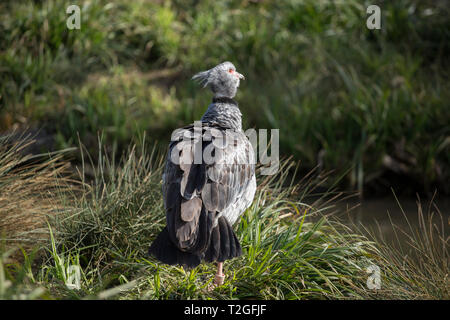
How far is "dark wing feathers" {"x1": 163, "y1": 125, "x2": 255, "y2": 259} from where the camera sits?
111 inches

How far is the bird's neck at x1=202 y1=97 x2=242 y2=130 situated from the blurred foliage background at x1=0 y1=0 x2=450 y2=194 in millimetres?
2022

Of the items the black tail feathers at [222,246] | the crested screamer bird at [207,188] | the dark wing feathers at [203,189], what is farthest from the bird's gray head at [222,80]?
the black tail feathers at [222,246]

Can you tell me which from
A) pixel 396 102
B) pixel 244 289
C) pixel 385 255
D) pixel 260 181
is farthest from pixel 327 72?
pixel 244 289

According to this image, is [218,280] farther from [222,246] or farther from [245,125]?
[245,125]

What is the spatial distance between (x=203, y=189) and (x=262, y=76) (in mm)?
4333

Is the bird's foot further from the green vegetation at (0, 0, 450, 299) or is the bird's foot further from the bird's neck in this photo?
the bird's neck

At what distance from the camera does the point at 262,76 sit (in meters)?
7.07

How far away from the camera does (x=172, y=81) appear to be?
7.42 m

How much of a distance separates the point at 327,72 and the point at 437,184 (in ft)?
6.72

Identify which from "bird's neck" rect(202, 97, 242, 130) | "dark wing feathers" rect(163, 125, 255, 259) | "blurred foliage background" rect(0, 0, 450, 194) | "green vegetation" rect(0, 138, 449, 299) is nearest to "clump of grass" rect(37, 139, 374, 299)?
"green vegetation" rect(0, 138, 449, 299)

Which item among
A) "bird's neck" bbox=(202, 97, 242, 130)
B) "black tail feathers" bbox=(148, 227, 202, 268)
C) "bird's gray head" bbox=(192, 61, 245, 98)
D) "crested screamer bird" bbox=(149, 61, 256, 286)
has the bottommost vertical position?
"black tail feathers" bbox=(148, 227, 202, 268)

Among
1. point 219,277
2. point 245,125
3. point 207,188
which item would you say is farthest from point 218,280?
point 245,125

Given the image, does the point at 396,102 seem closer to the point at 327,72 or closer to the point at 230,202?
the point at 327,72

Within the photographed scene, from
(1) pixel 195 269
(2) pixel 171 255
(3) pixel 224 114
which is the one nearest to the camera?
(2) pixel 171 255
